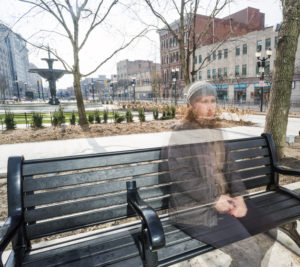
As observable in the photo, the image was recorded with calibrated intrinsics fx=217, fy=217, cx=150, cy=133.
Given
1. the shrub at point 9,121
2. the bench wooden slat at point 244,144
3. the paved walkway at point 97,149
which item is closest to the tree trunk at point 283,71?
the paved walkway at point 97,149

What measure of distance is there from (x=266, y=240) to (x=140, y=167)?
5.65ft

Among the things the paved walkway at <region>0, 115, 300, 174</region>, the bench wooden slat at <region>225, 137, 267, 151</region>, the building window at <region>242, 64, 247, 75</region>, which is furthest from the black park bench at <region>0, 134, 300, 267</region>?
the building window at <region>242, 64, 247, 75</region>

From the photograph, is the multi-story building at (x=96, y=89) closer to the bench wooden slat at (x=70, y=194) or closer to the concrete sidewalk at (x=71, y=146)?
the concrete sidewalk at (x=71, y=146)

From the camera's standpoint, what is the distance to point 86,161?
6.72 feet

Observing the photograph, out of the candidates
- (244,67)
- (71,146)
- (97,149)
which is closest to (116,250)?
(97,149)

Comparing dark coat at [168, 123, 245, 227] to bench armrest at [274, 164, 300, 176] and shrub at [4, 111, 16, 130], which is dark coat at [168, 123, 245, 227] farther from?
shrub at [4, 111, 16, 130]

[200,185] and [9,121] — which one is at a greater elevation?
[9,121]

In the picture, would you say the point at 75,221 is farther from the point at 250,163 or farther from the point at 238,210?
the point at 250,163

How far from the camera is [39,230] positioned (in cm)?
185

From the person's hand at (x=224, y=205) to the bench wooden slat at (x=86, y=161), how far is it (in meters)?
0.74

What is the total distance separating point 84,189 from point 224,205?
4.31 ft

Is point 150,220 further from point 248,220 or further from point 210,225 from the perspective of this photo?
point 248,220

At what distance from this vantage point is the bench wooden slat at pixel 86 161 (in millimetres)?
1892

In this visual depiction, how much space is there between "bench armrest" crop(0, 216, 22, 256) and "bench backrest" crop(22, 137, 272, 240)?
0.14 m
